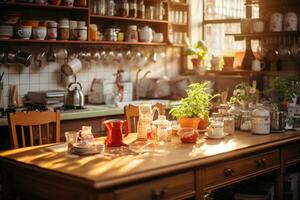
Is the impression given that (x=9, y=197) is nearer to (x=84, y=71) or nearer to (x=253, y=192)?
(x=253, y=192)

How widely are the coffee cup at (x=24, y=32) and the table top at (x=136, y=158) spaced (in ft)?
5.56

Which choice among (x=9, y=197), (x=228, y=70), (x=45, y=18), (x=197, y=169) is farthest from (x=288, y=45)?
(x=9, y=197)

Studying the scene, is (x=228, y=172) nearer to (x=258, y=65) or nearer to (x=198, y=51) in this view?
(x=258, y=65)

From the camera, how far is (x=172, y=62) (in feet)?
21.1

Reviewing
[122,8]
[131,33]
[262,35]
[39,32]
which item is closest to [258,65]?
[262,35]

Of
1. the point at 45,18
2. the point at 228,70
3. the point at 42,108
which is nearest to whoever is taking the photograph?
the point at 42,108

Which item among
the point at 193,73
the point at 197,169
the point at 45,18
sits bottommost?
the point at 197,169

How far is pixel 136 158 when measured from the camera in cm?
271

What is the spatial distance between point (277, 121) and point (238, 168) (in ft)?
A: 2.37

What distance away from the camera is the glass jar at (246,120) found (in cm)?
365

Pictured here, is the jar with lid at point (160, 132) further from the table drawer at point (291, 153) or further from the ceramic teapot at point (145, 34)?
the ceramic teapot at point (145, 34)

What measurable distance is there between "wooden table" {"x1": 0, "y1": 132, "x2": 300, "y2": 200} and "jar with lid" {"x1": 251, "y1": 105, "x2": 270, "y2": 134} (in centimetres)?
15

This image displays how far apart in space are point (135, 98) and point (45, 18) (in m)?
1.45

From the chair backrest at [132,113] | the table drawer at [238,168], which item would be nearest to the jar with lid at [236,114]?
the table drawer at [238,168]
